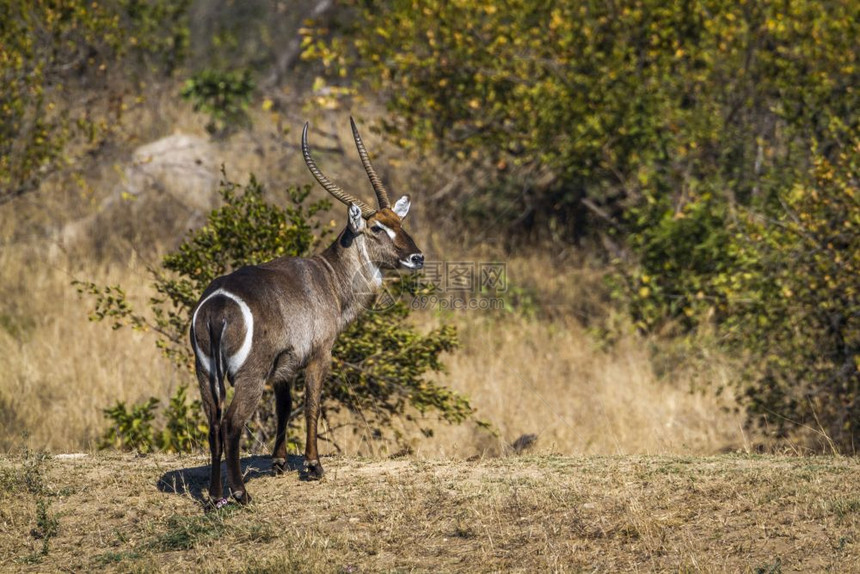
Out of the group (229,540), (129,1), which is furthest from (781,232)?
(129,1)

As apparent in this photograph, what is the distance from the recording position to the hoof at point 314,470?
704 cm

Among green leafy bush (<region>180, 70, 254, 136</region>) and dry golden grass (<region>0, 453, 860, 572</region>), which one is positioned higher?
green leafy bush (<region>180, 70, 254, 136</region>)

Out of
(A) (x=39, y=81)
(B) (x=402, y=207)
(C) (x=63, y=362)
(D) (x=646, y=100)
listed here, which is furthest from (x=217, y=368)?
(D) (x=646, y=100)

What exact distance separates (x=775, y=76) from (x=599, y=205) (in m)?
3.48

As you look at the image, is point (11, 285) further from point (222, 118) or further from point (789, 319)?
point (789, 319)

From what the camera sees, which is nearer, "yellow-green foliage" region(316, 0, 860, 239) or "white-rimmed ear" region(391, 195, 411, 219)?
"white-rimmed ear" region(391, 195, 411, 219)

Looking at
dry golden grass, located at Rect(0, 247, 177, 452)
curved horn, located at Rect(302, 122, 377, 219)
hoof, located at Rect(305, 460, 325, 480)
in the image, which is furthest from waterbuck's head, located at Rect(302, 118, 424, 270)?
dry golden grass, located at Rect(0, 247, 177, 452)

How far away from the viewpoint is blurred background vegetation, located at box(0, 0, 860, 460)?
1071 centimetres

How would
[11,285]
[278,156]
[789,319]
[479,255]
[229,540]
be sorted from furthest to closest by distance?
[278,156] < [479,255] < [11,285] < [789,319] < [229,540]

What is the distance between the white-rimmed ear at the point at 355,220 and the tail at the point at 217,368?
1641mm

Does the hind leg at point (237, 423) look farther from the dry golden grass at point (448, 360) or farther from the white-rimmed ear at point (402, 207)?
the dry golden grass at point (448, 360)

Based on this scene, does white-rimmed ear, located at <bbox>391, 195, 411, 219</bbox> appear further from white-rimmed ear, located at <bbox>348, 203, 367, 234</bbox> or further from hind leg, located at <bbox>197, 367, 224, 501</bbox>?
hind leg, located at <bbox>197, 367, 224, 501</bbox>

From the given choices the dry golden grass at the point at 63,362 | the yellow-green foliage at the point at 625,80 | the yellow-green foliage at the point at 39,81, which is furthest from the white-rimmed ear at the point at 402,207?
the yellow-green foliage at the point at 39,81

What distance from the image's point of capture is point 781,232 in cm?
1085
